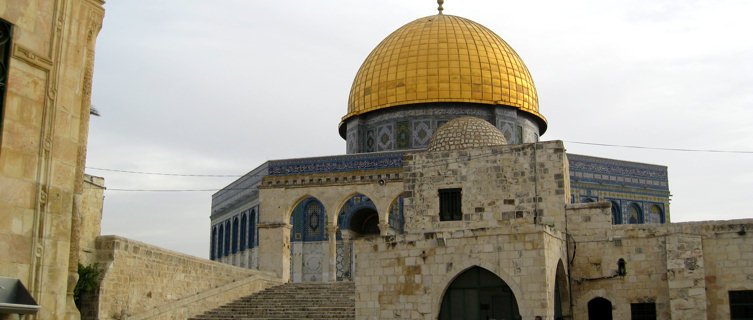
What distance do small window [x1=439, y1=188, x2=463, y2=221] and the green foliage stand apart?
629 cm

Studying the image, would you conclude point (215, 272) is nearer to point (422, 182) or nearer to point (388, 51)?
point (422, 182)

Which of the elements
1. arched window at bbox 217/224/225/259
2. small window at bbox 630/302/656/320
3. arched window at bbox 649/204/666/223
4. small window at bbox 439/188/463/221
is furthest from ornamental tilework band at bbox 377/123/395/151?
small window at bbox 630/302/656/320

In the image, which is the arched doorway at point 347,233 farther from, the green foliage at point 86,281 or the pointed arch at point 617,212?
the green foliage at point 86,281

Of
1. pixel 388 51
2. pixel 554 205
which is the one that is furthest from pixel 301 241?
pixel 554 205

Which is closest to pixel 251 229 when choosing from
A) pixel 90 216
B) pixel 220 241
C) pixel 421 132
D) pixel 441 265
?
pixel 220 241

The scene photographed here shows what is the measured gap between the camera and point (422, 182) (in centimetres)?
1445

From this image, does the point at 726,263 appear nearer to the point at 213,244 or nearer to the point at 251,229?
the point at 251,229

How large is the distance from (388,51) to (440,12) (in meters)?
3.37

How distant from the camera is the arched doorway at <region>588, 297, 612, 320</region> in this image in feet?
44.1

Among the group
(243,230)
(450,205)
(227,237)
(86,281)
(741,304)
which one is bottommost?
(741,304)

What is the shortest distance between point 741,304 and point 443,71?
1321 cm

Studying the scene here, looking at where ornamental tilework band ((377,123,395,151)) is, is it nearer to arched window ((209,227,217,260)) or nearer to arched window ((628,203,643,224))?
arched window ((628,203,643,224))

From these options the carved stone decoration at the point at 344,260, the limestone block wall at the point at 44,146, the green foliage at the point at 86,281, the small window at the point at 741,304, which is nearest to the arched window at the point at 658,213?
the carved stone decoration at the point at 344,260

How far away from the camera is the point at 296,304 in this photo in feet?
56.5
